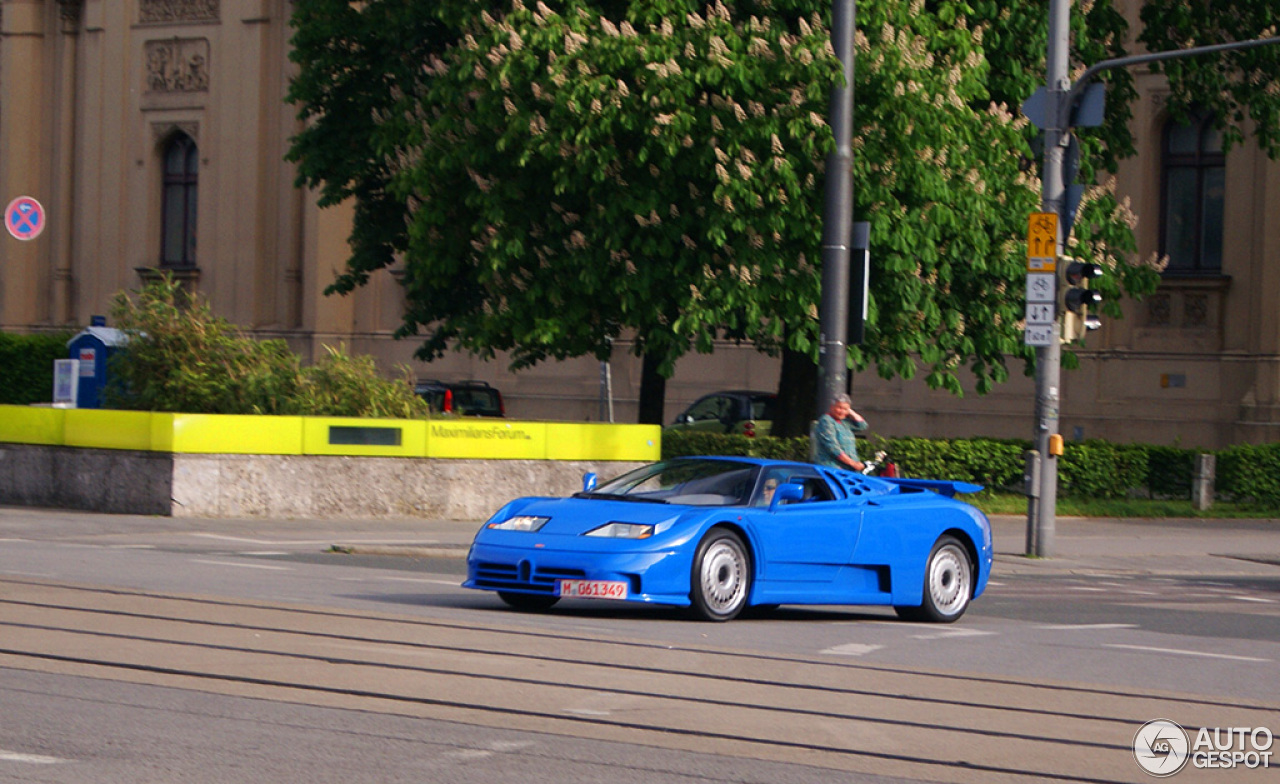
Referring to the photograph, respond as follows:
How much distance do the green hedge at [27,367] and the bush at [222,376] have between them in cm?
1400

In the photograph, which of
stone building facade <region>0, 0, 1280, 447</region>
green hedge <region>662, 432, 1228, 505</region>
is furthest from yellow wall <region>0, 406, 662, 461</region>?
stone building facade <region>0, 0, 1280, 447</region>

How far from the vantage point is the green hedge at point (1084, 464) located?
26406 mm

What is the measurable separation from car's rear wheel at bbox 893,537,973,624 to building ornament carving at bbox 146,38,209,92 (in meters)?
39.4

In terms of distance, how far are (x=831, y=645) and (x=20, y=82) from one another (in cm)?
4615

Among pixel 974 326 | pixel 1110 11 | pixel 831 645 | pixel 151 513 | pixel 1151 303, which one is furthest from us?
pixel 1151 303

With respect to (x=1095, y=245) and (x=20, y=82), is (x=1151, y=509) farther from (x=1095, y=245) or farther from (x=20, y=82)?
(x=20, y=82)

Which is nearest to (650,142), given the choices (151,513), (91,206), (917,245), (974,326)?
(917,245)

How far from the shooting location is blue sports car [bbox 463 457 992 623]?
11.2m

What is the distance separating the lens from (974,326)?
78.1ft

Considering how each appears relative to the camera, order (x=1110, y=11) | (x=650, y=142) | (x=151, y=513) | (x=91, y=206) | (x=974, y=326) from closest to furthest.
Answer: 1. (x=151, y=513)
2. (x=650, y=142)
3. (x=974, y=326)
4. (x=1110, y=11)
5. (x=91, y=206)

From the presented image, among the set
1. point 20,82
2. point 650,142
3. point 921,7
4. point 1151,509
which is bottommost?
point 1151,509

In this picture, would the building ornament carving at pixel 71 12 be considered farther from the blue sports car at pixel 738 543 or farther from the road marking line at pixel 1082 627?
the road marking line at pixel 1082 627

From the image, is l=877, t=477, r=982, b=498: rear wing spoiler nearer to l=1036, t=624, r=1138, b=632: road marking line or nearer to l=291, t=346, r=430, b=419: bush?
l=1036, t=624, r=1138, b=632: road marking line

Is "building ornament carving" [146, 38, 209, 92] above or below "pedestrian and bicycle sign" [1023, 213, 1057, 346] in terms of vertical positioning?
above
